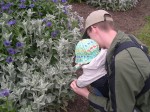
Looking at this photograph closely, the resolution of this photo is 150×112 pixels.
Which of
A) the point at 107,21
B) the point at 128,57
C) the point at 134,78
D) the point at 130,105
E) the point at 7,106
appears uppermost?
the point at 107,21

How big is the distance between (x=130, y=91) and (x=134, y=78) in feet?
0.39

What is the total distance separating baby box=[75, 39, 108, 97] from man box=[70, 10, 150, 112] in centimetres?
8

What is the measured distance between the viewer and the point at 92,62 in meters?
2.68

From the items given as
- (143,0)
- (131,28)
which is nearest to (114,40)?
(131,28)

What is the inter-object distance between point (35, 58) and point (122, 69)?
140cm

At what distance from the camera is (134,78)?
2.36 meters

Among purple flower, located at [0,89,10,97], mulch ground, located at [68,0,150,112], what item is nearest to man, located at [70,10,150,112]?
purple flower, located at [0,89,10,97]

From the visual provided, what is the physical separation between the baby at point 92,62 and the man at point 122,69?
0.25 feet

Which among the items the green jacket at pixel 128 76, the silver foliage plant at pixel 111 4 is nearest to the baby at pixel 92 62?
the green jacket at pixel 128 76

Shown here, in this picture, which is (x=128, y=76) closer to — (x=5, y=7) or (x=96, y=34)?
(x=96, y=34)

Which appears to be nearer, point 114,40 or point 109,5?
point 114,40

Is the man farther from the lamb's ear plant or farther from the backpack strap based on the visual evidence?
the lamb's ear plant

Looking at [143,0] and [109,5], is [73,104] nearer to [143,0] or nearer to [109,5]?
[109,5]

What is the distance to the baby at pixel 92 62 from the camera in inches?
106
